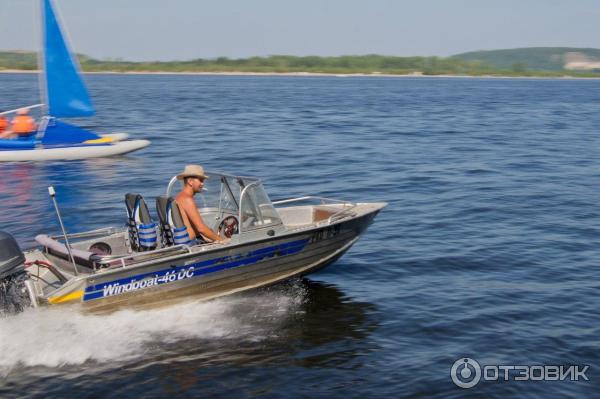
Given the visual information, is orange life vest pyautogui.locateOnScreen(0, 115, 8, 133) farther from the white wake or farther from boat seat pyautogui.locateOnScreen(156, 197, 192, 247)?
the white wake

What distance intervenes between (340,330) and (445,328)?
5.41 feet

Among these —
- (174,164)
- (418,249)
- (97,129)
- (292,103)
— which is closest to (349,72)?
(292,103)

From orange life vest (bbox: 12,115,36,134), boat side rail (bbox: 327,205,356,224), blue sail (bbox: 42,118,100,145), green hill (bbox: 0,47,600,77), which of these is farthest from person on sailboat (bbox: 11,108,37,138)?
green hill (bbox: 0,47,600,77)

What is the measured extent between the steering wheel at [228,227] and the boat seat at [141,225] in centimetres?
113

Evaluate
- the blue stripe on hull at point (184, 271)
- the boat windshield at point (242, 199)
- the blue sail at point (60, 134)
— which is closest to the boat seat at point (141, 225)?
the blue stripe on hull at point (184, 271)

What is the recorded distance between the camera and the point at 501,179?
25328 mm

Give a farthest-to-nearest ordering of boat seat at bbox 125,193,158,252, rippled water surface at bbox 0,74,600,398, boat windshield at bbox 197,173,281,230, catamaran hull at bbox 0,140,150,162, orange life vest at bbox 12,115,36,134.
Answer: orange life vest at bbox 12,115,36,134, catamaran hull at bbox 0,140,150,162, boat windshield at bbox 197,173,281,230, boat seat at bbox 125,193,158,252, rippled water surface at bbox 0,74,600,398

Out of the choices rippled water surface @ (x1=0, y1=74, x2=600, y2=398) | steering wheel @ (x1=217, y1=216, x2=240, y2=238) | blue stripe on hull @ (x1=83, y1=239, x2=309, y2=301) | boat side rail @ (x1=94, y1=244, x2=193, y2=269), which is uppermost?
steering wheel @ (x1=217, y1=216, x2=240, y2=238)

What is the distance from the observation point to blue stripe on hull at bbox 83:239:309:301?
1071 centimetres

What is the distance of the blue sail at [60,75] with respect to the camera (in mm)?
31078

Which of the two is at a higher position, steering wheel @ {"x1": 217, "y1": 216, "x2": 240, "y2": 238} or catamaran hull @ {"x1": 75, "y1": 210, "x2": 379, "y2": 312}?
steering wheel @ {"x1": 217, "y1": 216, "x2": 240, "y2": 238}

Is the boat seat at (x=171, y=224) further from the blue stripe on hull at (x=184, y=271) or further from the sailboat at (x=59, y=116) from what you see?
the sailboat at (x=59, y=116)

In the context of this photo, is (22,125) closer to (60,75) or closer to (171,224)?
(60,75)

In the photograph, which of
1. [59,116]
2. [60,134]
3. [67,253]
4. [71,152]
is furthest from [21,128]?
[67,253]
